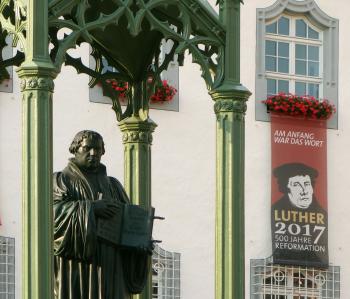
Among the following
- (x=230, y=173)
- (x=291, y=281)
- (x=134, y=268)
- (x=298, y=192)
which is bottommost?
(x=291, y=281)

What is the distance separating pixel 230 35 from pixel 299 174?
1625 centimetres

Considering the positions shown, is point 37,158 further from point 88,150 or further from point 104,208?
point 88,150

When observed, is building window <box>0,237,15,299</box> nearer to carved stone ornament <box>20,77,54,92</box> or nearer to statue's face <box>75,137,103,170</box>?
statue's face <box>75,137,103,170</box>

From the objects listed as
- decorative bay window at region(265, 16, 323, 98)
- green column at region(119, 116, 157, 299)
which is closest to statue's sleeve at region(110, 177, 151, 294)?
green column at region(119, 116, 157, 299)

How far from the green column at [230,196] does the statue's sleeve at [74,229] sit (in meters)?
1.15

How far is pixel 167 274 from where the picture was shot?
36.4 m

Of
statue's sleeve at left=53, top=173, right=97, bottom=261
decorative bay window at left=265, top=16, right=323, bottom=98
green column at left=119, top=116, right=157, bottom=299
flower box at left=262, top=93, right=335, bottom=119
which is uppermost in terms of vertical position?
decorative bay window at left=265, top=16, right=323, bottom=98

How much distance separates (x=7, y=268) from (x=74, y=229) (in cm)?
1305

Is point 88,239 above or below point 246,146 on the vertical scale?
below

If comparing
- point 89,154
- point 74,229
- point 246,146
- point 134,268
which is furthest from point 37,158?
point 246,146

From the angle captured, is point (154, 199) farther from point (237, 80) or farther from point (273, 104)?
point (237, 80)

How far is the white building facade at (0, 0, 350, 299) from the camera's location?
35250 mm

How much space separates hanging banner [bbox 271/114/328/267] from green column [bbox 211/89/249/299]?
51.6 feet

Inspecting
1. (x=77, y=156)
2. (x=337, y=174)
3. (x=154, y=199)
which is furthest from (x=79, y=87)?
(x=77, y=156)
